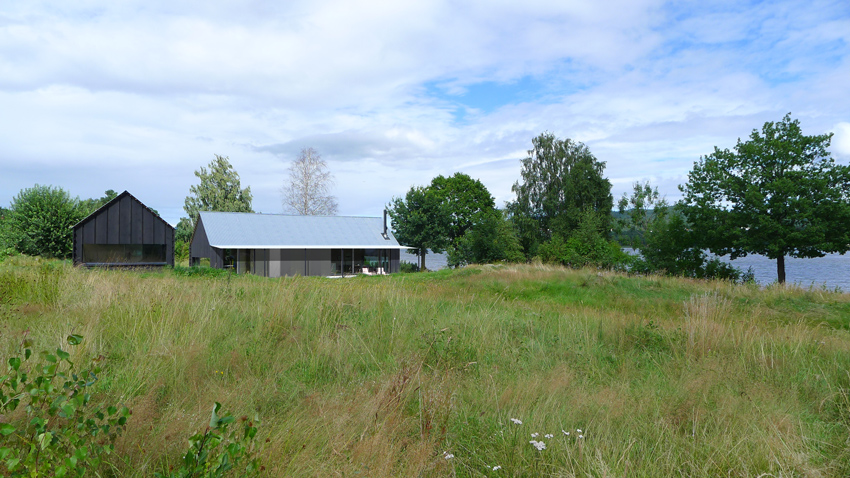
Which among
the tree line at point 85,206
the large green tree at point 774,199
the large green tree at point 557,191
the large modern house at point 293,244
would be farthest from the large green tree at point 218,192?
the large green tree at point 774,199

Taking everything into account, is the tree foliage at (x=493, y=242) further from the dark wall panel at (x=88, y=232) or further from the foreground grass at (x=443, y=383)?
the foreground grass at (x=443, y=383)

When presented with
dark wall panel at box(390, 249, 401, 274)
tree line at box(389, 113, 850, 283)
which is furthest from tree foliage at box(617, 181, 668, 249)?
dark wall panel at box(390, 249, 401, 274)

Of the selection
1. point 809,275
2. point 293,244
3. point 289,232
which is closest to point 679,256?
point 293,244

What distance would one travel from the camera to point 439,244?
4094 centimetres

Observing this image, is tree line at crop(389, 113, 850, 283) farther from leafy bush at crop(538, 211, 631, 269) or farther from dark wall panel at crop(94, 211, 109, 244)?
dark wall panel at crop(94, 211, 109, 244)

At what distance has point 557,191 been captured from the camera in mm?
41094

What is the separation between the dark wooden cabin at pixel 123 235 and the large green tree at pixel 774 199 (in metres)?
29.8

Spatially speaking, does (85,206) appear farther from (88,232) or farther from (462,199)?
(462,199)

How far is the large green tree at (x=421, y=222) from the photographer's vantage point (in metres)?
40.6

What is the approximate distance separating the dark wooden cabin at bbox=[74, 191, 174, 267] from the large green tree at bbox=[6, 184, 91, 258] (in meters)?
8.58

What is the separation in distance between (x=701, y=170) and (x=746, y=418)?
96.4 ft

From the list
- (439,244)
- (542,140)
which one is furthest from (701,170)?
(439,244)

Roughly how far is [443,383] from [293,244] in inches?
1043

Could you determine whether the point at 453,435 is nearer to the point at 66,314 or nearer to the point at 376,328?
the point at 376,328
